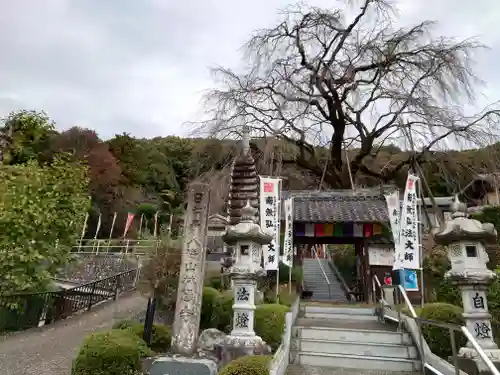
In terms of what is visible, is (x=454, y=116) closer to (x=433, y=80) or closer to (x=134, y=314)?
(x=433, y=80)

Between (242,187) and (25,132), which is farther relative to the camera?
(25,132)

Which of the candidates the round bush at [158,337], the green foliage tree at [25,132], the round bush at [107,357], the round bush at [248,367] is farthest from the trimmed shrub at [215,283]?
the green foliage tree at [25,132]

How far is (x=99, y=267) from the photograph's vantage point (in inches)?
787

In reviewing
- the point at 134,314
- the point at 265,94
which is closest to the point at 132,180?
the point at 265,94

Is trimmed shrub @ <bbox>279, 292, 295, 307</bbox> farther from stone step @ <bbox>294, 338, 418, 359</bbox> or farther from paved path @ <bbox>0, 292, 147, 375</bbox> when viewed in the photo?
paved path @ <bbox>0, 292, 147, 375</bbox>

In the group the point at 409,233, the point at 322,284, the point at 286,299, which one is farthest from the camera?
the point at 322,284

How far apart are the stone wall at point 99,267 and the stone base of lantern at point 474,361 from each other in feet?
49.5

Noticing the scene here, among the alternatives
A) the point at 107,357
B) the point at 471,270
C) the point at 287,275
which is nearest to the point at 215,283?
the point at 287,275

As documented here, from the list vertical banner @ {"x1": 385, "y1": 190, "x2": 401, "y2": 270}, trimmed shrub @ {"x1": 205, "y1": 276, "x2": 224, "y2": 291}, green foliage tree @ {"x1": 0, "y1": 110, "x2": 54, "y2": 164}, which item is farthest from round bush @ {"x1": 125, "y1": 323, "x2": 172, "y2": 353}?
green foliage tree @ {"x1": 0, "y1": 110, "x2": 54, "y2": 164}

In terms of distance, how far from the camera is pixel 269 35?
54.6 ft

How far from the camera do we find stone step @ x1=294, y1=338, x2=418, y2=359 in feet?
24.4

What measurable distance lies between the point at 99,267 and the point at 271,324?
1474cm

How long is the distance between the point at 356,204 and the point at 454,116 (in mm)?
5087

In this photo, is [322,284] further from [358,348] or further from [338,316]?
[358,348]
